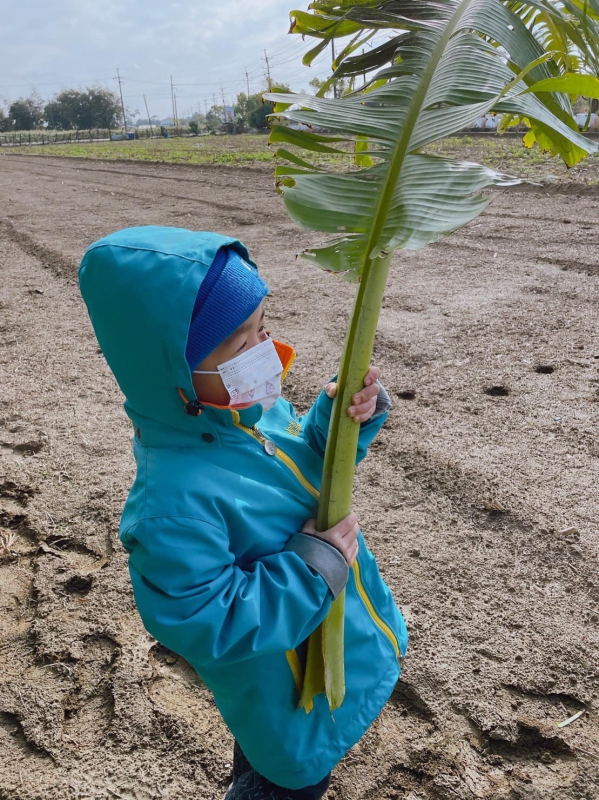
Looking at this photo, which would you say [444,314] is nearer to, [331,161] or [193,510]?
[193,510]

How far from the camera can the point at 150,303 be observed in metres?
1.23

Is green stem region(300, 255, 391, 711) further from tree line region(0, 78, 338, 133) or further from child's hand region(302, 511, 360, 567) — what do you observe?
tree line region(0, 78, 338, 133)

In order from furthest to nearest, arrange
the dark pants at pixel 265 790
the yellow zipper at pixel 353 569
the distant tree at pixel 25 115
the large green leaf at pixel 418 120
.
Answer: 1. the distant tree at pixel 25 115
2. the dark pants at pixel 265 790
3. the yellow zipper at pixel 353 569
4. the large green leaf at pixel 418 120

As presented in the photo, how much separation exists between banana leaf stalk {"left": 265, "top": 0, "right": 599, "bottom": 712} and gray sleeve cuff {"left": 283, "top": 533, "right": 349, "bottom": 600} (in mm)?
53

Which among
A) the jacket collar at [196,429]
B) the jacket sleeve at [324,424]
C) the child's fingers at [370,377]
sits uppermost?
the child's fingers at [370,377]

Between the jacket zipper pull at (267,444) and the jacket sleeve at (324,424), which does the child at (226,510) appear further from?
the jacket sleeve at (324,424)

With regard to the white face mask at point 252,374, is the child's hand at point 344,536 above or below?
below

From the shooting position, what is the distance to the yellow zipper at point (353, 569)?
4.75 feet

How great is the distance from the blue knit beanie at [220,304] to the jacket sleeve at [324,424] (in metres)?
0.42

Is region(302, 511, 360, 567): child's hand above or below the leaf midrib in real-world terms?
below

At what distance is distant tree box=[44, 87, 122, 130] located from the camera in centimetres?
9794

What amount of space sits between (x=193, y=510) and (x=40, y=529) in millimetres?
2139

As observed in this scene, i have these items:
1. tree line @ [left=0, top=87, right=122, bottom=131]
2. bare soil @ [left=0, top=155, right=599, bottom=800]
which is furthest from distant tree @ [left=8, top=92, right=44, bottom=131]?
bare soil @ [left=0, top=155, right=599, bottom=800]

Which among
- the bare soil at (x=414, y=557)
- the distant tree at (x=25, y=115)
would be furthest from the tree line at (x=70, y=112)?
the bare soil at (x=414, y=557)
